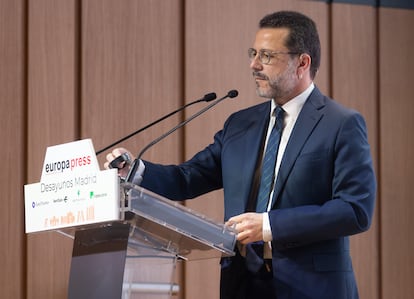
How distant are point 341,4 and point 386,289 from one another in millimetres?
1454

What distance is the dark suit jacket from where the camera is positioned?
2.52 metres

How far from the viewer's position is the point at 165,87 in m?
3.91

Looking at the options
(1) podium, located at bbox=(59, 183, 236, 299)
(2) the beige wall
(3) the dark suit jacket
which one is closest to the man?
(3) the dark suit jacket

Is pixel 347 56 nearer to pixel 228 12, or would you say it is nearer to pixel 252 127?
pixel 228 12

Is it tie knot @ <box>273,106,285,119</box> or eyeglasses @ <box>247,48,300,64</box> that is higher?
eyeglasses @ <box>247,48,300,64</box>

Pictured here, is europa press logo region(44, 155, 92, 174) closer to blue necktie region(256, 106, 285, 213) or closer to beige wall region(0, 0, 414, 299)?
blue necktie region(256, 106, 285, 213)

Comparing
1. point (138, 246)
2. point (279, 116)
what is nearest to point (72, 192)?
point (138, 246)

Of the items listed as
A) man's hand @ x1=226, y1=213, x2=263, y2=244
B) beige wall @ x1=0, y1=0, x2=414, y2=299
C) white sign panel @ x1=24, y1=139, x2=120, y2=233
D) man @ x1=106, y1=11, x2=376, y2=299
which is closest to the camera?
white sign panel @ x1=24, y1=139, x2=120, y2=233

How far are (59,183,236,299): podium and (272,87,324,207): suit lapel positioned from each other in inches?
15.7

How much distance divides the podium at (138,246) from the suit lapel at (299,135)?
15.7 inches

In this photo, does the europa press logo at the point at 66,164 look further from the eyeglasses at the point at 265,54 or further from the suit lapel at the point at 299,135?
the eyeglasses at the point at 265,54

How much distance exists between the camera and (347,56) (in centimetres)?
426

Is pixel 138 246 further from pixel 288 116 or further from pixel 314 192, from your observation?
pixel 288 116

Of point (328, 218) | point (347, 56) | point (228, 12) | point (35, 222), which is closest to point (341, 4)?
point (347, 56)
